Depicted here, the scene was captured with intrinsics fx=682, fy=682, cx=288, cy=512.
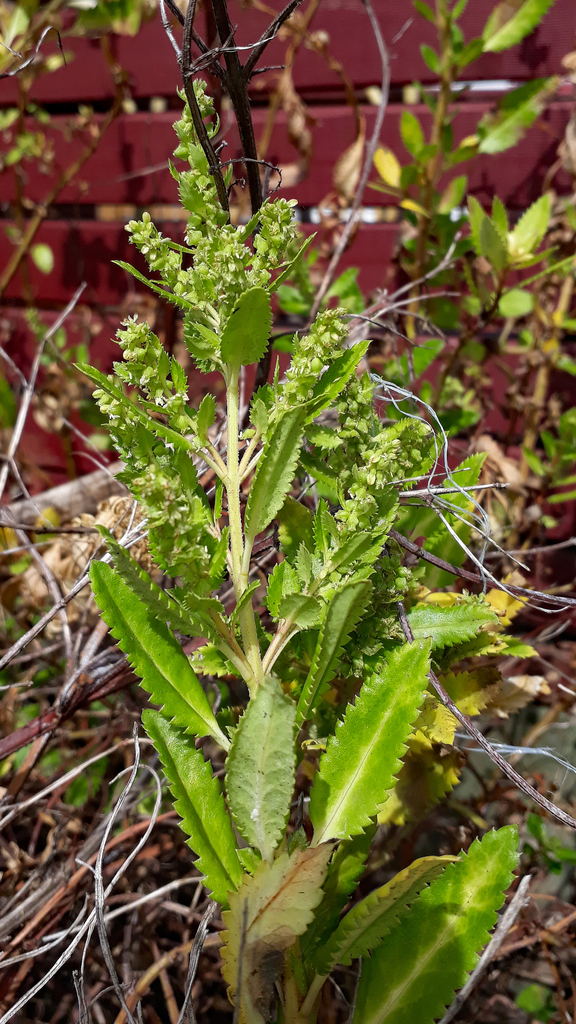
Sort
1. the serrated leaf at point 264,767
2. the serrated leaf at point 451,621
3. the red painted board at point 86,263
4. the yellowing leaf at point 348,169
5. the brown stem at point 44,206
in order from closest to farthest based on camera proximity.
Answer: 1. the serrated leaf at point 264,767
2. the serrated leaf at point 451,621
3. the yellowing leaf at point 348,169
4. the brown stem at point 44,206
5. the red painted board at point 86,263

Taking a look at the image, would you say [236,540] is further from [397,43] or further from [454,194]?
[397,43]

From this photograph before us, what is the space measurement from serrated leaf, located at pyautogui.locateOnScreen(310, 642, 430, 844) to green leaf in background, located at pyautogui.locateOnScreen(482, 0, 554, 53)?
35.1 inches

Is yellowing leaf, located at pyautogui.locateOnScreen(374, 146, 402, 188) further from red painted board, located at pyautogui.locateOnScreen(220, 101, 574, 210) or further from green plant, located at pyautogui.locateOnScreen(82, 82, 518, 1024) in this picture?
green plant, located at pyautogui.locateOnScreen(82, 82, 518, 1024)

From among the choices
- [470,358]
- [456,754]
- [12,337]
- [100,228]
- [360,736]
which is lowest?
[456,754]

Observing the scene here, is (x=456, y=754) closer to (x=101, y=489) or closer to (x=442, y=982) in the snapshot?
(x=442, y=982)

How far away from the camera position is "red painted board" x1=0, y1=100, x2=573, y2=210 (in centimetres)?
120

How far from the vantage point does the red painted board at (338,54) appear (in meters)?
1.15

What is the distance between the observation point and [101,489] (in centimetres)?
120

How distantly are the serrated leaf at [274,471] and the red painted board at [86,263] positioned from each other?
1.20m

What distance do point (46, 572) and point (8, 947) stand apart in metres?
0.35

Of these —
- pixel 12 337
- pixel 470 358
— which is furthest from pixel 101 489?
pixel 12 337

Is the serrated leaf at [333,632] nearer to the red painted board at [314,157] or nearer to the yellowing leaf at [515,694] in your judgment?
the yellowing leaf at [515,694]

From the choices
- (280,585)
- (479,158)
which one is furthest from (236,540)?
(479,158)

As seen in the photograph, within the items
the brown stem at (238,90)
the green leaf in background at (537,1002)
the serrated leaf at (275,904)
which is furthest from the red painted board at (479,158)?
the green leaf in background at (537,1002)
